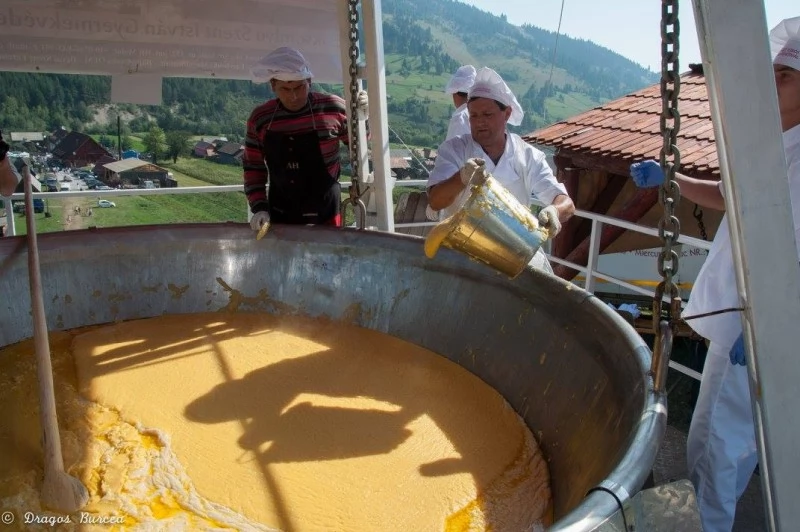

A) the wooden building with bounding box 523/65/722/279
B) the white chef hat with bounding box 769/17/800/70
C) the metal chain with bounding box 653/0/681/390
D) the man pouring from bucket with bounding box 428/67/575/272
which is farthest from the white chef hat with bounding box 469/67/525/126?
the wooden building with bounding box 523/65/722/279


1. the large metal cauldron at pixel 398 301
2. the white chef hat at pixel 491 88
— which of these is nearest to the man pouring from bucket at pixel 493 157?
the white chef hat at pixel 491 88

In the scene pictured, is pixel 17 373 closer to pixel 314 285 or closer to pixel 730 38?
pixel 314 285

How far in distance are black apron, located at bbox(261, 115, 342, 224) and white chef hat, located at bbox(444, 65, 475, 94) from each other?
135 centimetres

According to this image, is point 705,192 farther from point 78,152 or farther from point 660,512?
point 78,152

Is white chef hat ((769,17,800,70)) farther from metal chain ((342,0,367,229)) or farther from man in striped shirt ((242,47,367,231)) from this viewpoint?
man in striped shirt ((242,47,367,231))

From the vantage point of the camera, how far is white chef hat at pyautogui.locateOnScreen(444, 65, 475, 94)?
3.79m

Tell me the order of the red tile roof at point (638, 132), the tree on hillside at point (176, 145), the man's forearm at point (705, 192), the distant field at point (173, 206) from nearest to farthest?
the man's forearm at point (705, 192) < the red tile roof at point (638, 132) < the distant field at point (173, 206) < the tree on hillside at point (176, 145)

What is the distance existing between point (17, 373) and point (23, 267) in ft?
1.31

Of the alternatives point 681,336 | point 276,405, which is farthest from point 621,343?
point 681,336

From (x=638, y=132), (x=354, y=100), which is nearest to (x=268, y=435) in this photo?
(x=354, y=100)

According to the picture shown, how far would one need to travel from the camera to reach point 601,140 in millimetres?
5289

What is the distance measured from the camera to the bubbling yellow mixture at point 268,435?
135 cm

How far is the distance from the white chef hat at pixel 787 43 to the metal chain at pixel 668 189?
0.63 metres

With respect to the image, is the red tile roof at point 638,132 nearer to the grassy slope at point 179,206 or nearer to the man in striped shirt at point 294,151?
the man in striped shirt at point 294,151
